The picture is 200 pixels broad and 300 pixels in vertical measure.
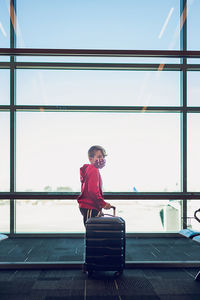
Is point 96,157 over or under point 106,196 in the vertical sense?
over

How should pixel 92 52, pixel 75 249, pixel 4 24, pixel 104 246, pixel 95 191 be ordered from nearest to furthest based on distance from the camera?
pixel 104 246 < pixel 95 191 < pixel 92 52 < pixel 75 249 < pixel 4 24

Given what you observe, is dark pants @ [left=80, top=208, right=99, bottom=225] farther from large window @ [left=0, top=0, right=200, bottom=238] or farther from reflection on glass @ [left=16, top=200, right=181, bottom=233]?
large window @ [left=0, top=0, right=200, bottom=238]

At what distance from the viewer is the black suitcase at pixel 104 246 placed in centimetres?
305

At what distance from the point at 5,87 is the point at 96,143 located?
210 cm

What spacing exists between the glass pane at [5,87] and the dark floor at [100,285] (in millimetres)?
3288

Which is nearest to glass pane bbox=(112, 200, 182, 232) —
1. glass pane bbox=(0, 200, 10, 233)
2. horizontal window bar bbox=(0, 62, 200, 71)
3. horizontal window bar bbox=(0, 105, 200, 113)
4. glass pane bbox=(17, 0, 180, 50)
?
horizontal window bar bbox=(0, 105, 200, 113)

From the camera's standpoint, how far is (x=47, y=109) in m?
5.45

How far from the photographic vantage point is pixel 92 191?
3307 mm

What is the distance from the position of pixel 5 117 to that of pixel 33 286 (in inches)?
139

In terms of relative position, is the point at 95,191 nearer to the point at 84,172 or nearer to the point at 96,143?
the point at 84,172

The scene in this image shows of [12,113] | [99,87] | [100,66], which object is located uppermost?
[100,66]

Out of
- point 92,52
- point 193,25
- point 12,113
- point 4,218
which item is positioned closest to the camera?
point 92,52

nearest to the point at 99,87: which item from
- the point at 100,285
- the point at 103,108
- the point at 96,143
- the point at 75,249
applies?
the point at 103,108

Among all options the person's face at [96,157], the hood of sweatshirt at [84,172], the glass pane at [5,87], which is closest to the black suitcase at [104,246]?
the hood of sweatshirt at [84,172]
